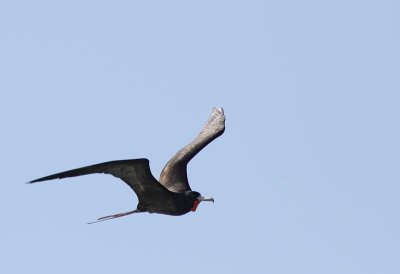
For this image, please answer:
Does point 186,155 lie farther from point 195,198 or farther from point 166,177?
point 195,198

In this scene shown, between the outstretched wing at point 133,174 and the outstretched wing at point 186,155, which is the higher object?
the outstretched wing at point 186,155

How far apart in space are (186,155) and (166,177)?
3.00 ft

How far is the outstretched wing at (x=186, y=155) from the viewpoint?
24.7 m

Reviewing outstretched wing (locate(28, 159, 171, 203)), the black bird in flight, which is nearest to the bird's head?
the black bird in flight

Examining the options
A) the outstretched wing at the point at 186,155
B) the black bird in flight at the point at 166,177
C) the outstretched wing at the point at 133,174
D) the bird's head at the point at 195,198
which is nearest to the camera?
the outstretched wing at the point at 133,174

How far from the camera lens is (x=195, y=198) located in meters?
23.3

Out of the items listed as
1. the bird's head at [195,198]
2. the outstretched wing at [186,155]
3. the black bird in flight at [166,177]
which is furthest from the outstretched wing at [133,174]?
the outstretched wing at [186,155]

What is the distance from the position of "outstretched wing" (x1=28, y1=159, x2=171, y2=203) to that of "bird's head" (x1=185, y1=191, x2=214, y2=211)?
29.9 inches

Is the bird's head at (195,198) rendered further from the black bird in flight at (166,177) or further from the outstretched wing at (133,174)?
the outstretched wing at (133,174)

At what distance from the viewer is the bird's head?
23.2m

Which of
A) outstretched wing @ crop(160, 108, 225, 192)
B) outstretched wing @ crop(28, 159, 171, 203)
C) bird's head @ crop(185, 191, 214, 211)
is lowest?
outstretched wing @ crop(28, 159, 171, 203)

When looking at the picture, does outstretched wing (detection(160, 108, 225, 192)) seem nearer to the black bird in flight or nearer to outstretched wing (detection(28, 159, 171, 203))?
the black bird in flight

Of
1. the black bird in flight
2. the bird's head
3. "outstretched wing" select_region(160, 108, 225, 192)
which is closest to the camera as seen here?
the black bird in flight

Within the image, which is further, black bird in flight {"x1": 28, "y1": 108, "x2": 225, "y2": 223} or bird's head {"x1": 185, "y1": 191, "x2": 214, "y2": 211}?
bird's head {"x1": 185, "y1": 191, "x2": 214, "y2": 211}
